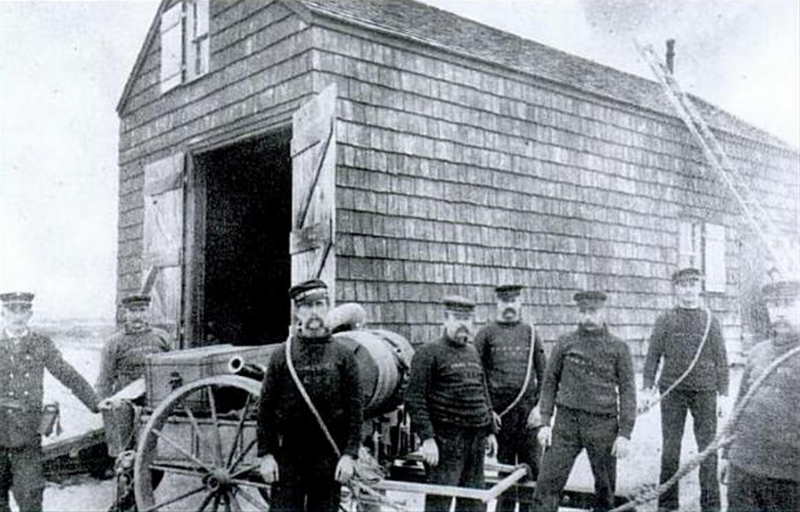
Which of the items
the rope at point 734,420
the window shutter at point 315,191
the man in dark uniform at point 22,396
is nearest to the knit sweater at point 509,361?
the rope at point 734,420

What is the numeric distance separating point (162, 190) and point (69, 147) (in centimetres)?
408

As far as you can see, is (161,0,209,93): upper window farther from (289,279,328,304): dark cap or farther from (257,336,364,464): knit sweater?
(257,336,364,464): knit sweater

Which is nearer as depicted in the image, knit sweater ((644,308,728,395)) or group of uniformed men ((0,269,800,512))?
group of uniformed men ((0,269,800,512))

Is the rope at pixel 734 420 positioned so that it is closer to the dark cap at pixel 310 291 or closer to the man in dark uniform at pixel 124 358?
the dark cap at pixel 310 291

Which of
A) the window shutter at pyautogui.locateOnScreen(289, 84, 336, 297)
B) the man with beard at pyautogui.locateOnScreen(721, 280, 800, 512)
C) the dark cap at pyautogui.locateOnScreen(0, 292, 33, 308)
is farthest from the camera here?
the window shutter at pyautogui.locateOnScreen(289, 84, 336, 297)

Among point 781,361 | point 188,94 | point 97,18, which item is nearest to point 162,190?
point 188,94

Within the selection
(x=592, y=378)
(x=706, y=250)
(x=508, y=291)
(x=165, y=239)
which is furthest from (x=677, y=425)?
(x=706, y=250)

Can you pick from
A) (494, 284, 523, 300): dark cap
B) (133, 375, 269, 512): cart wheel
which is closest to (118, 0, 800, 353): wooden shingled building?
(494, 284, 523, 300): dark cap

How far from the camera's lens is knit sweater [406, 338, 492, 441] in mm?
5363

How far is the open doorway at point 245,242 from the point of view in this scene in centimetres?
1167

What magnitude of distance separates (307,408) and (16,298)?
2813 mm

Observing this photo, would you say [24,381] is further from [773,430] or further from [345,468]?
[773,430]

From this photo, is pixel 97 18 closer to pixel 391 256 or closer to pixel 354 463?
pixel 391 256

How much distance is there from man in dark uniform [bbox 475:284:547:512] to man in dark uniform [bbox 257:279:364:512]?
207 cm
